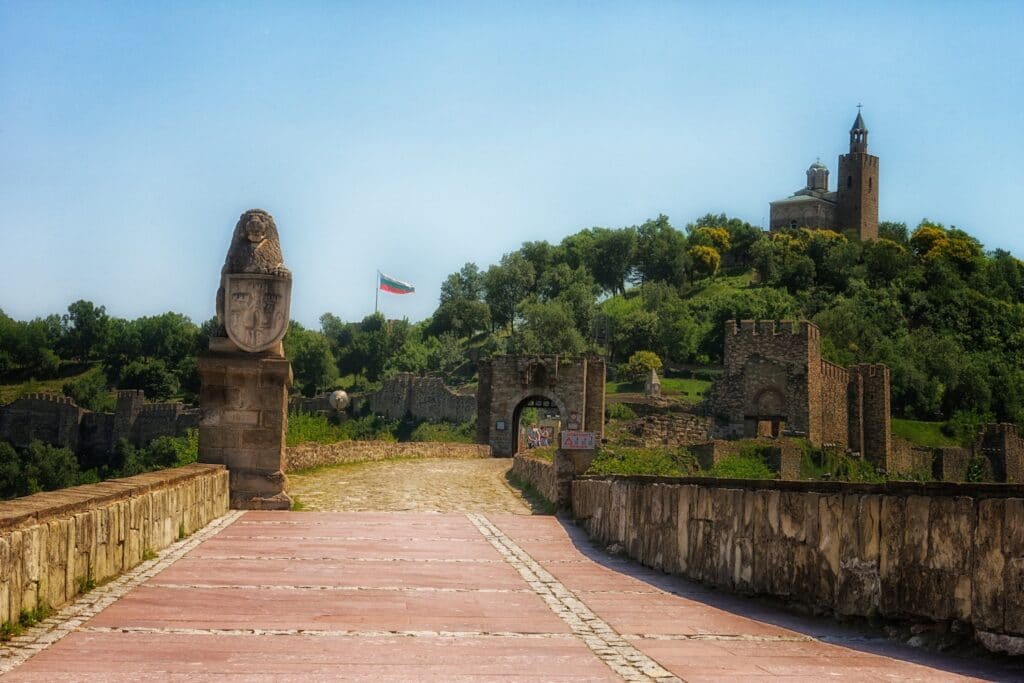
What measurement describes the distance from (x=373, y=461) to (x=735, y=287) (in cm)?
8464

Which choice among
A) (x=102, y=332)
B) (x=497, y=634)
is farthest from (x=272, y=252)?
(x=102, y=332)

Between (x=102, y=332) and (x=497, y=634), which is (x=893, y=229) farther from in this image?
(x=497, y=634)

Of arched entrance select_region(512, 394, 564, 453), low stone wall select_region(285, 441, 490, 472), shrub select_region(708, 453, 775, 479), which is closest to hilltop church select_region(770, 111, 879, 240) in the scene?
arched entrance select_region(512, 394, 564, 453)

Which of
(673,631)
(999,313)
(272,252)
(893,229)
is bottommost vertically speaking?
(673,631)

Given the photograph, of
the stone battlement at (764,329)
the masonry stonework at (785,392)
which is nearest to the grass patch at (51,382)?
the masonry stonework at (785,392)

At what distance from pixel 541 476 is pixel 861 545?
11092 millimetres

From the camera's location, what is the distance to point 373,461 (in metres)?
26.5

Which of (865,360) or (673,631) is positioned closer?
(673,631)

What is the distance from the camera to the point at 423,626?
21.0ft

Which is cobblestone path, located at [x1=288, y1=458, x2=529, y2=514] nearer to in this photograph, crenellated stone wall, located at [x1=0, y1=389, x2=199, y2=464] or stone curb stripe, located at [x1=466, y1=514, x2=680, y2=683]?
stone curb stripe, located at [x1=466, y1=514, x2=680, y2=683]

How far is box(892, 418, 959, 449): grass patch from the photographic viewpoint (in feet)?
201

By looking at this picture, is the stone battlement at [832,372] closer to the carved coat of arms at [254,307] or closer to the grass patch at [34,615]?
the carved coat of arms at [254,307]

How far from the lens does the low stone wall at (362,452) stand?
20984 mm

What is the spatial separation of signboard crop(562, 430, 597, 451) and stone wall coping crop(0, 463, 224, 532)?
15.4ft
